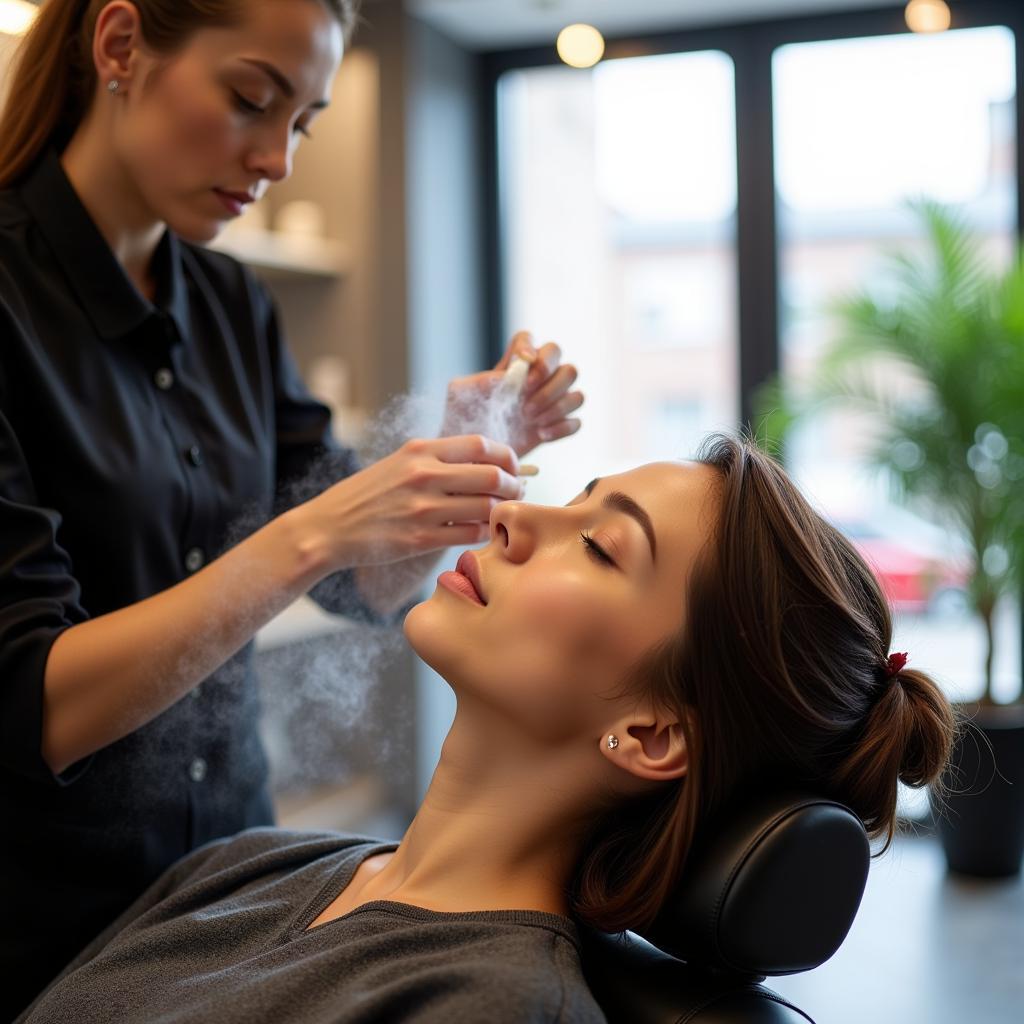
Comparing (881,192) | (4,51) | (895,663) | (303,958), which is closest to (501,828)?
(303,958)

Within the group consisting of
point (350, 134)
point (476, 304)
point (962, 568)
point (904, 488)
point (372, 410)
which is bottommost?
point (962, 568)

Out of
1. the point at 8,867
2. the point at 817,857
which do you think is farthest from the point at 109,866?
the point at 817,857

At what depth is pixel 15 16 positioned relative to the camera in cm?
179

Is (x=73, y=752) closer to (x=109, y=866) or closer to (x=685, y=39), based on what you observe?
(x=109, y=866)

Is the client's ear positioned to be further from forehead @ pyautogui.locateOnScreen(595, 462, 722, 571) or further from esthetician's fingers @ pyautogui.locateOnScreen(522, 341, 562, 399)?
esthetician's fingers @ pyautogui.locateOnScreen(522, 341, 562, 399)

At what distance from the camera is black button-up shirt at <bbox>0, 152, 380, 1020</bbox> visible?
1413mm

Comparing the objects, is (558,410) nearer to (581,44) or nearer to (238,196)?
(238,196)

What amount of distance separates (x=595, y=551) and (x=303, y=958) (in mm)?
547

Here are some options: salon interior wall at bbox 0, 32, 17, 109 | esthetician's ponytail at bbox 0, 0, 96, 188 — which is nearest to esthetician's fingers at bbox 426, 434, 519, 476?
esthetician's ponytail at bbox 0, 0, 96, 188

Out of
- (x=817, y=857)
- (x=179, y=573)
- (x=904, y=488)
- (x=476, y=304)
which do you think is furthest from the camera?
(x=476, y=304)

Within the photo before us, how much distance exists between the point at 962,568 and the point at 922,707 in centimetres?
284

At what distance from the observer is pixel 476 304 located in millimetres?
4887

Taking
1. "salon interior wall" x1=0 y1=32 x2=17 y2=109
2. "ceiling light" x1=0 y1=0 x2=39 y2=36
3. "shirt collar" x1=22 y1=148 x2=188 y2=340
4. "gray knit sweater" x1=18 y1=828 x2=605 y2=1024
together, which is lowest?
"gray knit sweater" x1=18 y1=828 x2=605 y2=1024

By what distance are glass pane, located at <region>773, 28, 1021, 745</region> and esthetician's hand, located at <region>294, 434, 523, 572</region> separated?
2959 millimetres
